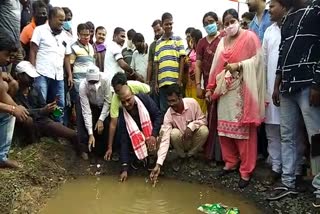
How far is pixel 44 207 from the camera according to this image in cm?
446

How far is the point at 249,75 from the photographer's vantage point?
472 cm

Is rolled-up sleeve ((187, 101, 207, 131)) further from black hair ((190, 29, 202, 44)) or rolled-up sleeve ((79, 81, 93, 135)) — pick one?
black hair ((190, 29, 202, 44))

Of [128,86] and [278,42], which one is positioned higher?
[278,42]

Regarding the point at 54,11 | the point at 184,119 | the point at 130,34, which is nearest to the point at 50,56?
the point at 54,11

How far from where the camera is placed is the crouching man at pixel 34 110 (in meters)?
5.49

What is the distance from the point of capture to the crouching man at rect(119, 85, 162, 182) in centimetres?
547

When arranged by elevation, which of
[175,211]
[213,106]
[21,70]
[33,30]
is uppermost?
[33,30]

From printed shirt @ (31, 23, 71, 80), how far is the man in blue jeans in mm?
1223

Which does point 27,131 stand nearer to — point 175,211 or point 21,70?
point 21,70

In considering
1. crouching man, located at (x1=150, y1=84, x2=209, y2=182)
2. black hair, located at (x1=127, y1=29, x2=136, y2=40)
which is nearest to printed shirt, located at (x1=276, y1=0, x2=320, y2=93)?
crouching man, located at (x1=150, y1=84, x2=209, y2=182)

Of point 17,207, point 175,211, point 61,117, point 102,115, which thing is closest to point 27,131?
point 61,117

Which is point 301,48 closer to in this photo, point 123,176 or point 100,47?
point 123,176

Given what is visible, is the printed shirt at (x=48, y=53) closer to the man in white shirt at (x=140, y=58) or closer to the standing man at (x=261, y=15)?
the man in white shirt at (x=140, y=58)

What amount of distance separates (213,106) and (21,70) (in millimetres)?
2579
